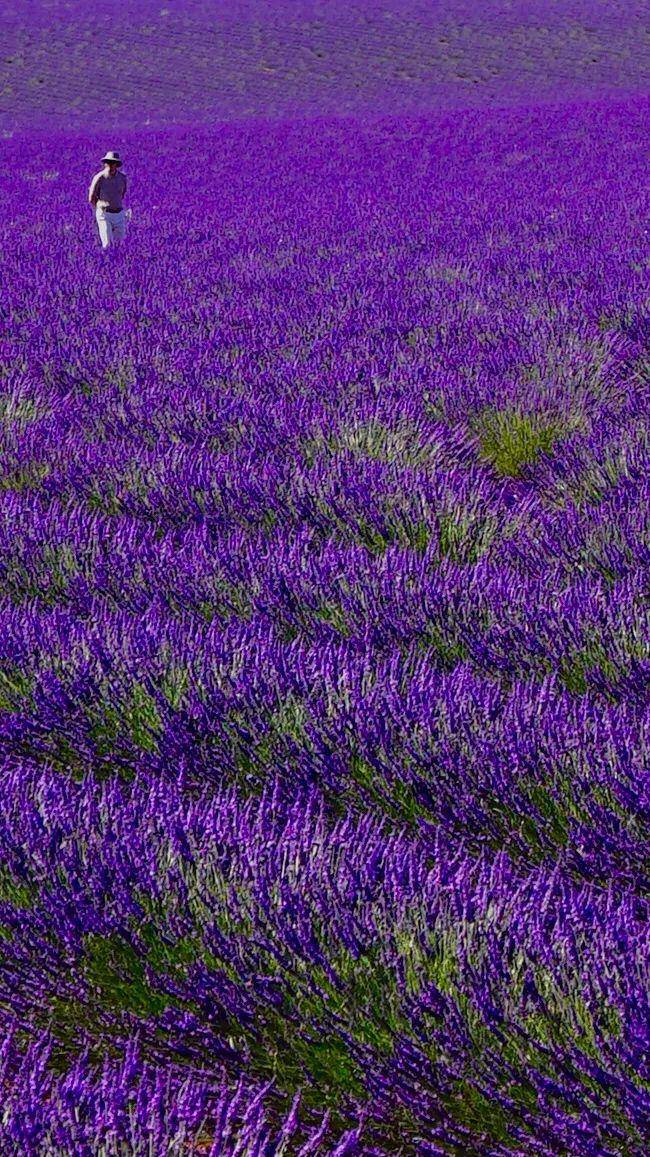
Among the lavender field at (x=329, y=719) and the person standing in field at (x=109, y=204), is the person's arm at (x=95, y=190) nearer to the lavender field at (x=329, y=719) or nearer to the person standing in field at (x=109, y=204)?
the person standing in field at (x=109, y=204)

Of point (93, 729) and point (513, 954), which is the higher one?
point (513, 954)

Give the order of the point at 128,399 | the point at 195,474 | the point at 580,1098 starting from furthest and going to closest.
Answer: the point at 128,399 → the point at 195,474 → the point at 580,1098

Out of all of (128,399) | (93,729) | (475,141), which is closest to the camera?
(93,729)

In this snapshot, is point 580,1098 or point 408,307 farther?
point 408,307

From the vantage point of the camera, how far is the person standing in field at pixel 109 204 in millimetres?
8930

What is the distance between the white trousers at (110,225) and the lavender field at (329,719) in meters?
2.85

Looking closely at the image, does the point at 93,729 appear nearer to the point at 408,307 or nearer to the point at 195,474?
the point at 195,474

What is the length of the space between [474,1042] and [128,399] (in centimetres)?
354

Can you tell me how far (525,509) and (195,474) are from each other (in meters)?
1.01

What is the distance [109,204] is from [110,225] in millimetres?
158

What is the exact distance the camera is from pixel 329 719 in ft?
6.78

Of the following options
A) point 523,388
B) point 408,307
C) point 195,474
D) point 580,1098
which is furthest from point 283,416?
point 580,1098

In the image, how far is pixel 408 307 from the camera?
5688 mm

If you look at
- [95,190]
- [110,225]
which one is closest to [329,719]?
[110,225]
